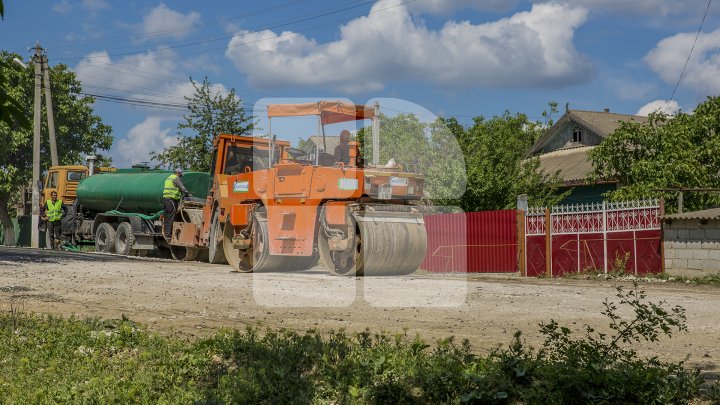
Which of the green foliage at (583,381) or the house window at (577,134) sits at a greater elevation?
the house window at (577,134)

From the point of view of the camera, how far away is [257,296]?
13.6 m

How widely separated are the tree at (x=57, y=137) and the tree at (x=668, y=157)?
30.1 m

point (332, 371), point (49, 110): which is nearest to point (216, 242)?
point (332, 371)

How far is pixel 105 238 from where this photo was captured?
91.0 feet

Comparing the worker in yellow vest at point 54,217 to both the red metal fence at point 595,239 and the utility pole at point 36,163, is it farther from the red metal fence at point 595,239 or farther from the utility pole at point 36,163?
the red metal fence at point 595,239

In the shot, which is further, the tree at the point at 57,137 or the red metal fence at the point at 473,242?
the tree at the point at 57,137

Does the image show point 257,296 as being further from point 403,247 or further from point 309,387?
point 309,387

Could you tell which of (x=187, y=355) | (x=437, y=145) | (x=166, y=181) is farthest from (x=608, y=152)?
(x=187, y=355)

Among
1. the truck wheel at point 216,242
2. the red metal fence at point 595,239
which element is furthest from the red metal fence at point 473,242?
the truck wheel at point 216,242

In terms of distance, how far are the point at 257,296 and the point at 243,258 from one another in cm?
527

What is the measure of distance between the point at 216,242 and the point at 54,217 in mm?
12942

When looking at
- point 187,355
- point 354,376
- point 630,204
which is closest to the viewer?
point 354,376

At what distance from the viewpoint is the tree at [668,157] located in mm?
25156

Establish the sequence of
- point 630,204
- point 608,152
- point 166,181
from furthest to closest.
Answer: point 608,152
point 166,181
point 630,204
